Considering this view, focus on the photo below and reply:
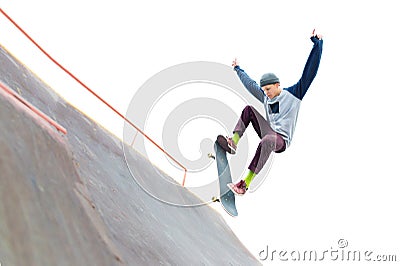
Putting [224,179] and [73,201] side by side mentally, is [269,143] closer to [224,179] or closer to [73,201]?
[224,179]

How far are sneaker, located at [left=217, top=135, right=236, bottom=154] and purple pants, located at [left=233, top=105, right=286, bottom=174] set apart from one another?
0.51 feet

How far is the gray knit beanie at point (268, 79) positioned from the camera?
20.4 feet

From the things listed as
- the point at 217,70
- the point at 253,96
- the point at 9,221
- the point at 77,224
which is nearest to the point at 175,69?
the point at 217,70

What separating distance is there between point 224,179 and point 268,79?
4.68 feet

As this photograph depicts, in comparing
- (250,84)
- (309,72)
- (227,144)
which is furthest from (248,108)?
(309,72)

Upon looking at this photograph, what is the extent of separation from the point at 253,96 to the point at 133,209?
8.49ft

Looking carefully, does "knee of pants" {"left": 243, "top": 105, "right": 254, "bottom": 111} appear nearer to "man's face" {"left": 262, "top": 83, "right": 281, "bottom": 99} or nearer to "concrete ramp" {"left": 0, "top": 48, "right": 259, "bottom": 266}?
"man's face" {"left": 262, "top": 83, "right": 281, "bottom": 99}

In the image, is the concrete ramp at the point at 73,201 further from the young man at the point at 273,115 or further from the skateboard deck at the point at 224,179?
the young man at the point at 273,115

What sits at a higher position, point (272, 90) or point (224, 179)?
point (272, 90)

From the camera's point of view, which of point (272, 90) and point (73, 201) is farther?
point (272, 90)

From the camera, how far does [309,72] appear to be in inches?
236

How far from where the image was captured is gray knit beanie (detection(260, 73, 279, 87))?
6.23 m

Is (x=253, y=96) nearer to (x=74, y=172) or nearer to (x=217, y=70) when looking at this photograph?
(x=217, y=70)

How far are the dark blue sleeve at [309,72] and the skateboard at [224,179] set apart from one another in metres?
1.23
